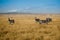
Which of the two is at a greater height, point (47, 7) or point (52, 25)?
point (47, 7)

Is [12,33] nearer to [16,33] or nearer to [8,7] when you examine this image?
[16,33]

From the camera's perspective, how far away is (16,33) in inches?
112

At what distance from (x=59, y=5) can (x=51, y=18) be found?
0.34m

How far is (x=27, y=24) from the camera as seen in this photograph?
2.91 meters

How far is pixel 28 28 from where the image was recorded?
2.91m

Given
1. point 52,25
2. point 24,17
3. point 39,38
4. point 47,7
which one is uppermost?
point 47,7

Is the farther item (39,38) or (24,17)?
(24,17)

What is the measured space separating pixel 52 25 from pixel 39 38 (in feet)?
1.40

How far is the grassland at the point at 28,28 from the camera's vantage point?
9.11 feet

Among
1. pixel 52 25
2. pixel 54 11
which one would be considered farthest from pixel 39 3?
pixel 52 25

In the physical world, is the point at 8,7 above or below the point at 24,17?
above

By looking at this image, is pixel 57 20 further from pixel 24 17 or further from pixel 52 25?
pixel 24 17

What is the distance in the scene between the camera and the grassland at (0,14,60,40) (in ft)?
9.11

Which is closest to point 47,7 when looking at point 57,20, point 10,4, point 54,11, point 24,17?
point 54,11
